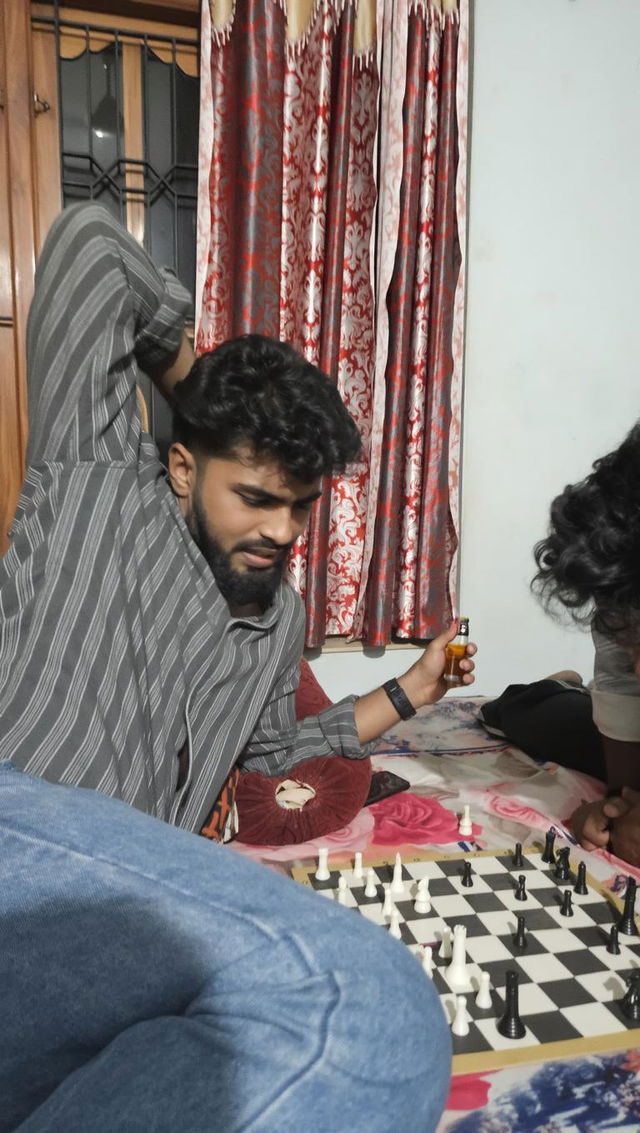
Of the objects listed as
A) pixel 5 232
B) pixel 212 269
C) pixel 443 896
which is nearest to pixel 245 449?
pixel 443 896

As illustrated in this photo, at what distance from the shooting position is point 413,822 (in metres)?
1.59

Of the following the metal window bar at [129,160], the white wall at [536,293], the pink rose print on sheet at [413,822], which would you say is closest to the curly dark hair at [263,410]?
the pink rose print on sheet at [413,822]

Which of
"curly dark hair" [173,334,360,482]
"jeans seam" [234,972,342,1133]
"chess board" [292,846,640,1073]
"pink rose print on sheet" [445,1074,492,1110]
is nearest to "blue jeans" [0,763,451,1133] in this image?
"jeans seam" [234,972,342,1133]

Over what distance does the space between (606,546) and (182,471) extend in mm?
815

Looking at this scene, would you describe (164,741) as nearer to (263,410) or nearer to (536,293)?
(263,410)

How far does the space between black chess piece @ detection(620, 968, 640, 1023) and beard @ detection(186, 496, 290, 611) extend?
2.99 ft

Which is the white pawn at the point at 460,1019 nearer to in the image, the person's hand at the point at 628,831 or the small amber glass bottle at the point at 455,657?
the person's hand at the point at 628,831

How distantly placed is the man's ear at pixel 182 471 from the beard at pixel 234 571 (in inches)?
1.7

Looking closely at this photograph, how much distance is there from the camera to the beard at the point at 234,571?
1480 mm

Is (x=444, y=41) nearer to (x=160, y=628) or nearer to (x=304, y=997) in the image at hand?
(x=160, y=628)

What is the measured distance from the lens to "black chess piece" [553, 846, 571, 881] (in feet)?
4.40

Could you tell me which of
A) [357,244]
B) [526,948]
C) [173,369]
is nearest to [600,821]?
[526,948]

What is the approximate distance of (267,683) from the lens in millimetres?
1526

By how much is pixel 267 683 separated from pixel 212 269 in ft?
4.83
